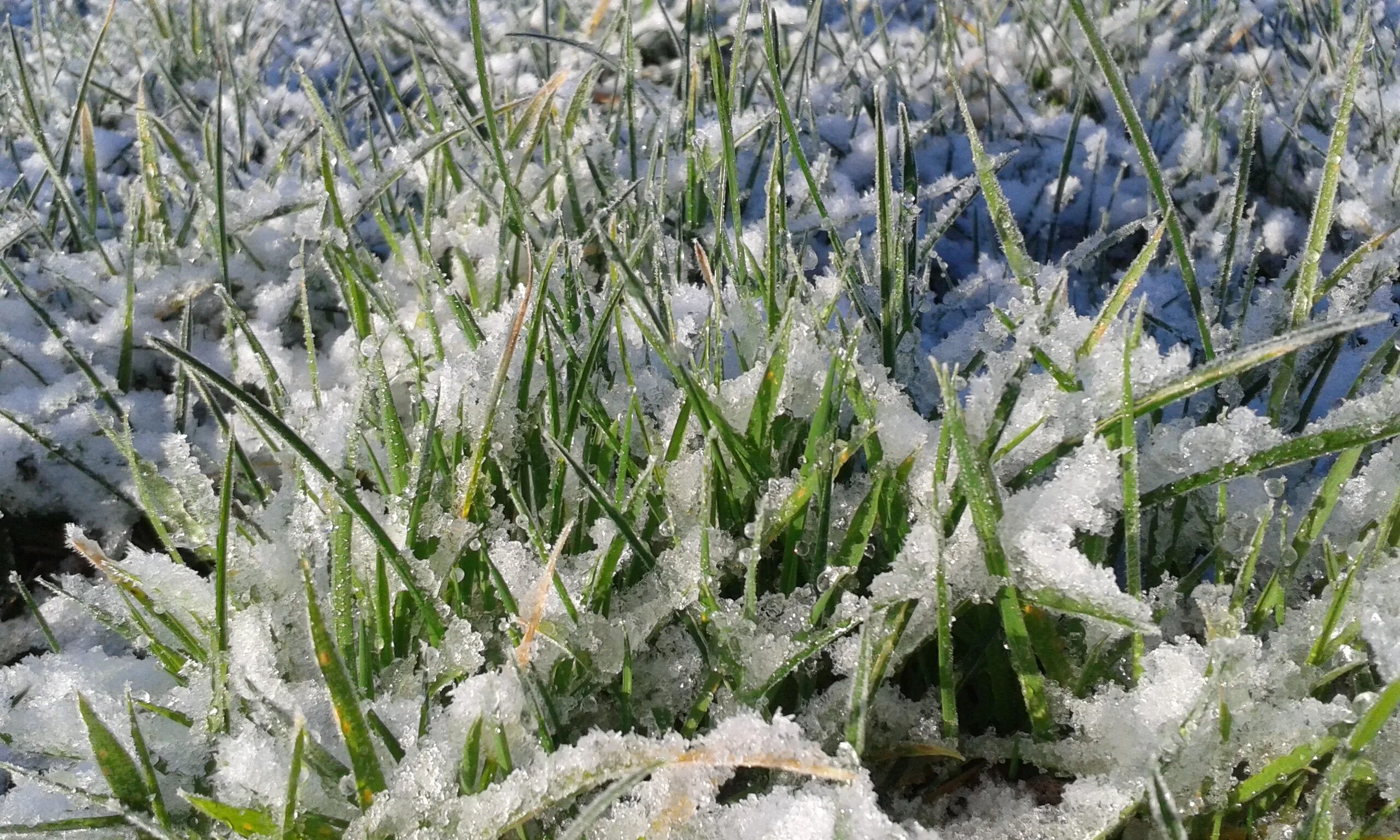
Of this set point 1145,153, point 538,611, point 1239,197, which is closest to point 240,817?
point 538,611

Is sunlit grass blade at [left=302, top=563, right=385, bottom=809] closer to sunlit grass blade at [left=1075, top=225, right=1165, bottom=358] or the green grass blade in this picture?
the green grass blade

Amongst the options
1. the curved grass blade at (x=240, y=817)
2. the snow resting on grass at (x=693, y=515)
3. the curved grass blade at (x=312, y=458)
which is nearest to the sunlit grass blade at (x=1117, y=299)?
the snow resting on grass at (x=693, y=515)

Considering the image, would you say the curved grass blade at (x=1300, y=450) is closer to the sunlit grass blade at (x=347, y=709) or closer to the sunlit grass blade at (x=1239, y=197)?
the sunlit grass blade at (x=1239, y=197)

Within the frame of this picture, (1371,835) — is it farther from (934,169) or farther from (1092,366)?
(934,169)

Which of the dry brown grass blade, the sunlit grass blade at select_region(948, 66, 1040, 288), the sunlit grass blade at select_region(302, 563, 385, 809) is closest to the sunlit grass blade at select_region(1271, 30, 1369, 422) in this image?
the sunlit grass blade at select_region(948, 66, 1040, 288)

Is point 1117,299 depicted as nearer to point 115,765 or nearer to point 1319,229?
point 1319,229

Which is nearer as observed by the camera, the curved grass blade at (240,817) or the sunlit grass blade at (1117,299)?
the curved grass blade at (240,817)

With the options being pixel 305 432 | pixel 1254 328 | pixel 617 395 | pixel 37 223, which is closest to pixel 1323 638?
pixel 1254 328

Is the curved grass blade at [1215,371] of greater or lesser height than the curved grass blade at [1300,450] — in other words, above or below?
above
